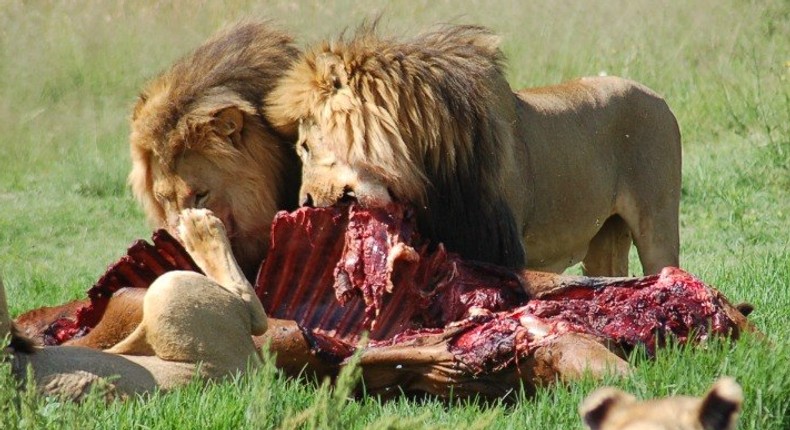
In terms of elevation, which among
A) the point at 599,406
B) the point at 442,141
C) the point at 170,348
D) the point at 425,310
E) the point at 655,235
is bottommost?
the point at 655,235

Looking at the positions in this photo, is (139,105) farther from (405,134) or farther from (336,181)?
(405,134)

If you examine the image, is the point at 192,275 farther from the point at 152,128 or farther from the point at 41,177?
the point at 41,177

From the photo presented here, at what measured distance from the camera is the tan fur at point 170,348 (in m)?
4.35

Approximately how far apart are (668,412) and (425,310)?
114 inches

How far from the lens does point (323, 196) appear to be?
5.42 m

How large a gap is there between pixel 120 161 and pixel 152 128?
282 inches

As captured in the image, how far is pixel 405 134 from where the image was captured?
5.52 m

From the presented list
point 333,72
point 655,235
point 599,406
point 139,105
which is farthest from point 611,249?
point 599,406

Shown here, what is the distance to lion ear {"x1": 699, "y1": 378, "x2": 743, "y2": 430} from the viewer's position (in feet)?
7.67

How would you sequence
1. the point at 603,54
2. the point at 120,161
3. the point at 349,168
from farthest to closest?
the point at 603,54
the point at 120,161
the point at 349,168

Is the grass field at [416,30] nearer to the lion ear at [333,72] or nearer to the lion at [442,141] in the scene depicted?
the lion at [442,141]

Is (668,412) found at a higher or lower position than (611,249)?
higher

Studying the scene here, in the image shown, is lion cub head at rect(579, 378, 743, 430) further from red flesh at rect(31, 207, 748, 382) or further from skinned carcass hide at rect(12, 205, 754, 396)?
red flesh at rect(31, 207, 748, 382)

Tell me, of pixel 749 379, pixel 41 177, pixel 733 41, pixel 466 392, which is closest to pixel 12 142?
pixel 41 177
